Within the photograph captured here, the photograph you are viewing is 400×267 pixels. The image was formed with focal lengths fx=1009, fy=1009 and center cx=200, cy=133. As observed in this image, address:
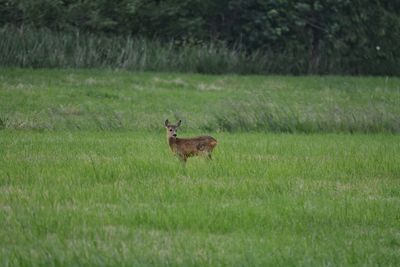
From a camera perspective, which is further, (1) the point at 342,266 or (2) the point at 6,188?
(2) the point at 6,188

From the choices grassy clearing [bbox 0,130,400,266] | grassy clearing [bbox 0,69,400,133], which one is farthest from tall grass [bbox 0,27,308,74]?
grassy clearing [bbox 0,130,400,266]

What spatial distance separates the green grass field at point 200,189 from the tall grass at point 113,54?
1212cm

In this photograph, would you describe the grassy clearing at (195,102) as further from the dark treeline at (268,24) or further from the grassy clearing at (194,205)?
the dark treeline at (268,24)

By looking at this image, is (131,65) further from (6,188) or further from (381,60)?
(6,188)

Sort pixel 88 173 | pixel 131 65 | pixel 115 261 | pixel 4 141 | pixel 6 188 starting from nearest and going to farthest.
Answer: pixel 115 261 → pixel 6 188 → pixel 88 173 → pixel 4 141 → pixel 131 65

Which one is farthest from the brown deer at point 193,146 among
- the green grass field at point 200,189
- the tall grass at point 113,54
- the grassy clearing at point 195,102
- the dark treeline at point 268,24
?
the dark treeline at point 268,24

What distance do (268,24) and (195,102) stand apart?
20.0 meters

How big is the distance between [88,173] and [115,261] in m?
4.70

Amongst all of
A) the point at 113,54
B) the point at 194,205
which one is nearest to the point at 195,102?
the point at 113,54

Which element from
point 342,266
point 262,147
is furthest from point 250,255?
point 262,147

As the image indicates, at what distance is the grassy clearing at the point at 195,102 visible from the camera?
21.3 metres

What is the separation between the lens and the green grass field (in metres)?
9.30

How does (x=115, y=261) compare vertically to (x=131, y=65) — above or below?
above

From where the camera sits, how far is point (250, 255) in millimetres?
9094
